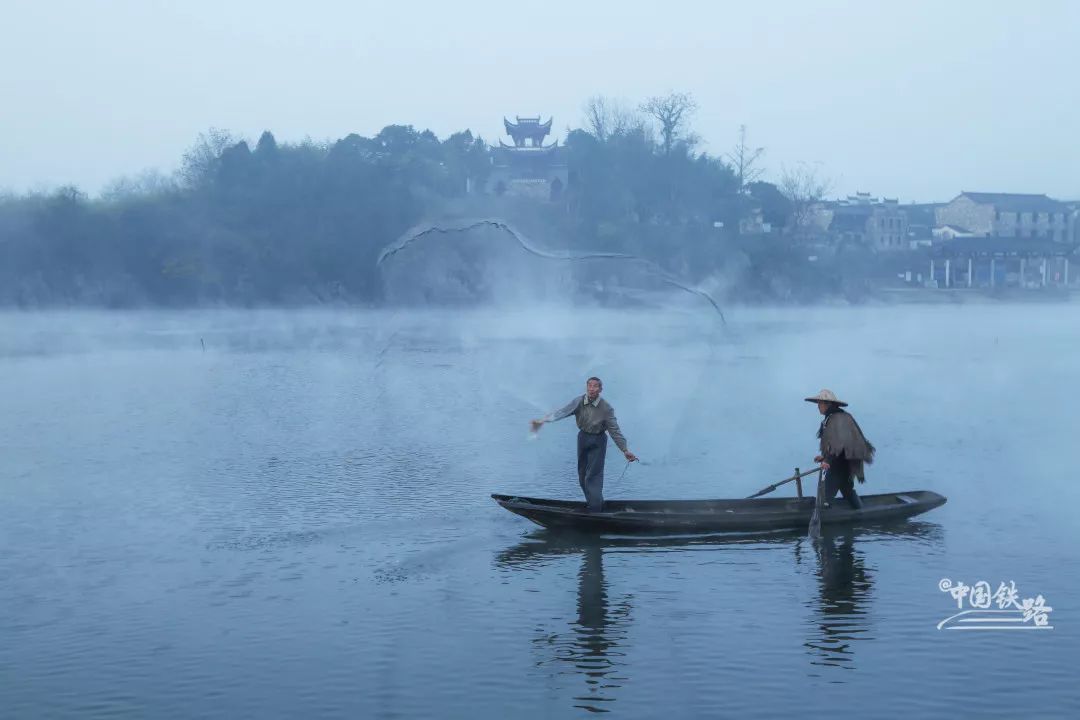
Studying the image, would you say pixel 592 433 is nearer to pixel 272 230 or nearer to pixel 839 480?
pixel 839 480

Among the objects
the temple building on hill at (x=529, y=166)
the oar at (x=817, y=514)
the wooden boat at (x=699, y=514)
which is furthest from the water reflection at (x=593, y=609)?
the temple building on hill at (x=529, y=166)

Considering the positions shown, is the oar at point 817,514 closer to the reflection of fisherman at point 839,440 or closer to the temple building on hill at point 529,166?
the reflection of fisherman at point 839,440

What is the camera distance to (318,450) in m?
28.8

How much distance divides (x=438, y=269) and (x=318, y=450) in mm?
51278

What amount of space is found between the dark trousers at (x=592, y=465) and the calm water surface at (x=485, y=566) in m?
0.73

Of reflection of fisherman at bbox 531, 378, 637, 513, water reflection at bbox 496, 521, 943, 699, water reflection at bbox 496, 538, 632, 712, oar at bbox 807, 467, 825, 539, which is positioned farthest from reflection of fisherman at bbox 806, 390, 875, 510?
water reflection at bbox 496, 538, 632, 712

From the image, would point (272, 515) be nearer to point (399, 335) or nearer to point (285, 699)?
point (285, 699)

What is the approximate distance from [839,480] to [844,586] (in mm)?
2753

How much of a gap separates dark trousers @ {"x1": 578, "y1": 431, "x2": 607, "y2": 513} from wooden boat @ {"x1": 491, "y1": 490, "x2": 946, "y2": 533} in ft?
0.87

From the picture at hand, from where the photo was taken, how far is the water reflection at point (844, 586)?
12.8 meters

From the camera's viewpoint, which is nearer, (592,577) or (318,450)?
(592,577)

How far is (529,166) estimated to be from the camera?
4596 inches

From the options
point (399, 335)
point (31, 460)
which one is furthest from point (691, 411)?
point (399, 335)

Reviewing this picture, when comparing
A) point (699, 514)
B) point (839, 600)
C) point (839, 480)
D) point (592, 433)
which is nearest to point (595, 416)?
point (592, 433)
